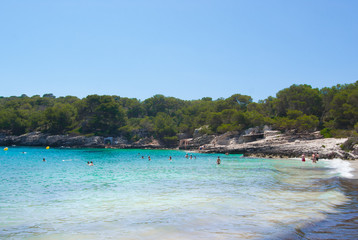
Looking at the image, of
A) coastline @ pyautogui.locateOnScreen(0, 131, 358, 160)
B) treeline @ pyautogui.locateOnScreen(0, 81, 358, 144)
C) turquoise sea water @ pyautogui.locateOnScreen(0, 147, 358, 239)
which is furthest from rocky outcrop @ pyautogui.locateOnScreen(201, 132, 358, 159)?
turquoise sea water @ pyautogui.locateOnScreen(0, 147, 358, 239)

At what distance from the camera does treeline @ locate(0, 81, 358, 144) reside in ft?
206

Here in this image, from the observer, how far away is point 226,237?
9.21m

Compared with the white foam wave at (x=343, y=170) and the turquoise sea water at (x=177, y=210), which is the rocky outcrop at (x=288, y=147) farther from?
the turquoise sea water at (x=177, y=210)

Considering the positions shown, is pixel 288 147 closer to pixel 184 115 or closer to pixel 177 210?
pixel 177 210

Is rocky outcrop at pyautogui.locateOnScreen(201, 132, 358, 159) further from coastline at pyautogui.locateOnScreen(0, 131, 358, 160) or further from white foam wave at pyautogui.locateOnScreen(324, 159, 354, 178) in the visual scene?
white foam wave at pyautogui.locateOnScreen(324, 159, 354, 178)

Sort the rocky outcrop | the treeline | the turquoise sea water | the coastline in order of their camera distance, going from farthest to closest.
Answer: the treeline, the coastline, the rocky outcrop, the turquoise sea water

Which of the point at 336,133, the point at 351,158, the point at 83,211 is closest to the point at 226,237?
the point at 83,211

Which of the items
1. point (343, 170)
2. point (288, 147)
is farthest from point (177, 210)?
point (288, 147)

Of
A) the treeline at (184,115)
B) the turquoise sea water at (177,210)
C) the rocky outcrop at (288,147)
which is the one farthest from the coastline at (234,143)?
the turquoise sea water at (177,210)

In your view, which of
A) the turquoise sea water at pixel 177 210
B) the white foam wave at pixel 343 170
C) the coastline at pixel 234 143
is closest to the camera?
the turquoise sea water at pixel 177 210

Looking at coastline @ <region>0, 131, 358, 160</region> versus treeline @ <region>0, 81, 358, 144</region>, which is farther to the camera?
→ treeline @ <region>0, 81, 358, 144</region>

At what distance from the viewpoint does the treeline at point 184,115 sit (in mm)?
62706

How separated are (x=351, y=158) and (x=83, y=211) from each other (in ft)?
123

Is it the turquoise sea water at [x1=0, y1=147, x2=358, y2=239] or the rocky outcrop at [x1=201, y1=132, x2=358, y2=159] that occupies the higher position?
the rocky outcrop at [x1=201, y1=132, x2=358, y2=159]
